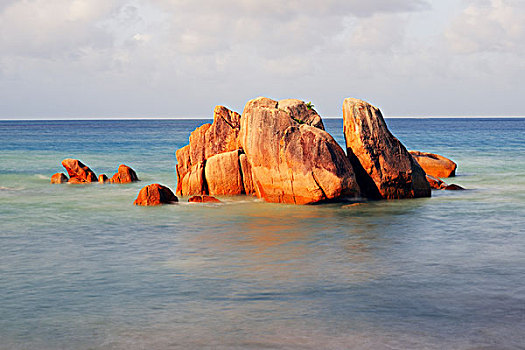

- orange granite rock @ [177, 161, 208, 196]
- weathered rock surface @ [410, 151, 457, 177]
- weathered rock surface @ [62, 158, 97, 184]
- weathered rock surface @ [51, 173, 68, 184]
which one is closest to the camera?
orange granite rock @ [177, 161, 208, 196]

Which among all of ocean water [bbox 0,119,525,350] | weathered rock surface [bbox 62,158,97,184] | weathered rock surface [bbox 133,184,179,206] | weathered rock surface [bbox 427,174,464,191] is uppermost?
weathered rock surface [bbox 62,158,97,184]

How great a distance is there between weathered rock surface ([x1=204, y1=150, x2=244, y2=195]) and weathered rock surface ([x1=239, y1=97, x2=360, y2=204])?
1465 mm

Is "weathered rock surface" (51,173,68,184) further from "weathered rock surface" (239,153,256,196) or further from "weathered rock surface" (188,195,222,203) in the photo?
"weathered rock surface" (239,153,256,196)

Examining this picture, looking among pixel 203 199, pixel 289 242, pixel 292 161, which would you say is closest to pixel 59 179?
pixel 203 199

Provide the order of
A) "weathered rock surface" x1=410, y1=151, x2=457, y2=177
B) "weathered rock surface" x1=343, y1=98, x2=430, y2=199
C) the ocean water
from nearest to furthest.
A: the ocean water
"weathered rock surface" x1=343, y1=98, x2=430, y2=199
"weathered rock surface" x1=410, y1=151, x2=457, y2=177

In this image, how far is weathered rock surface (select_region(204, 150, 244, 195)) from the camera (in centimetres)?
2625

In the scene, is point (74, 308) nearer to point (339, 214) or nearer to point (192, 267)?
point (192, 267)

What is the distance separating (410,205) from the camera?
23.3m

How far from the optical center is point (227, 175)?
26312mm

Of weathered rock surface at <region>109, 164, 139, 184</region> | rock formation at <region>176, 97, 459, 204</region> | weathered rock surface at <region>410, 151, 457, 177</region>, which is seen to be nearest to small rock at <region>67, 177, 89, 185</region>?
weathered rock surface at <region>109, 164, 139, 184</region>

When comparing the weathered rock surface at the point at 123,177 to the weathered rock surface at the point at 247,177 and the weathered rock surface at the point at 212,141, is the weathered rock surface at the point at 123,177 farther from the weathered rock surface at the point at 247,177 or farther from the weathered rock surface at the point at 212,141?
the weathered rock surface at the point at 247,177

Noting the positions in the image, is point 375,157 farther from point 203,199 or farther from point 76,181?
point 76,181

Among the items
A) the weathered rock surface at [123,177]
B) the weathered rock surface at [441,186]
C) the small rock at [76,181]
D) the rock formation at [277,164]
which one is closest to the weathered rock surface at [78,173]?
the small rock at [76,181]

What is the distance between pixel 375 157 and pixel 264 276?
41.3 feet
